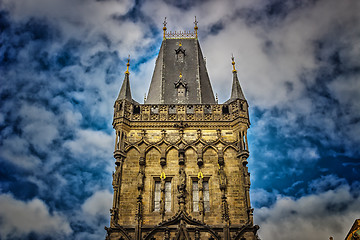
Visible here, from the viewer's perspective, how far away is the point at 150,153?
2394 cm

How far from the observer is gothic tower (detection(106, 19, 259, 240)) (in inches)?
834

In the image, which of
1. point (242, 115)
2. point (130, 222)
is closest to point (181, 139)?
point (242, 115)

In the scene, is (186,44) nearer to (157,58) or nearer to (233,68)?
(157,58)

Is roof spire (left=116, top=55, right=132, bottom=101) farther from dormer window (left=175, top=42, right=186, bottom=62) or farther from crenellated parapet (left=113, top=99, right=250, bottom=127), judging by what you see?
dormer window (left=175, top=42, right=186, bottom=62)

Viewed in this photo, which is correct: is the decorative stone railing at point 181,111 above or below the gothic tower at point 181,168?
above

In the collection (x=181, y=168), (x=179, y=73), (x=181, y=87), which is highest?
(x=179, y=73)

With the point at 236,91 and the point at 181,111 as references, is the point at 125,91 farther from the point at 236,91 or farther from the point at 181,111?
the point at 236,91

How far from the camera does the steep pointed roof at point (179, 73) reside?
2792 cm

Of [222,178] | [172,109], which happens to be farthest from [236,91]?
[222,178]

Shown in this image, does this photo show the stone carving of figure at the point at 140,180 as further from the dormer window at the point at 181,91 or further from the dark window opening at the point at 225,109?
the dormer window at the point at 181,91

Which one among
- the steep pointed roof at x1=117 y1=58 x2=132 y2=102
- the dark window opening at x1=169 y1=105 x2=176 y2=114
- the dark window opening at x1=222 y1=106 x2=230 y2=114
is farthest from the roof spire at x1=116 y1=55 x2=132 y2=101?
the dark window opening at x1=222 y1=106 x2=230 y2=114

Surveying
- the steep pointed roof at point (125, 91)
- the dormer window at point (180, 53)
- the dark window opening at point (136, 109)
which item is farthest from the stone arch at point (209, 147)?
the dormer window at point (180, 53)

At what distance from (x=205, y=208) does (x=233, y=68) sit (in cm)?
1039

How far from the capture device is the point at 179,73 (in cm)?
2978
